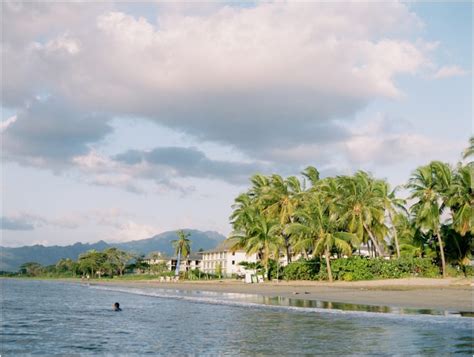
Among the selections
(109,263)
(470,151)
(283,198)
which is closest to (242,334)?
(470,151)

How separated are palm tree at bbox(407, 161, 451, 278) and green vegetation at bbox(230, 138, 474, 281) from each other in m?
0.09

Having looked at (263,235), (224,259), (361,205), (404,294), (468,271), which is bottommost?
(404,294)

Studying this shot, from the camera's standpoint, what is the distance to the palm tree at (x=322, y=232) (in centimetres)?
4712

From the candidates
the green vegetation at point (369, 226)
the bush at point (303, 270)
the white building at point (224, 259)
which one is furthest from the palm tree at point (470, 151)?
the white building at point (224, 259)

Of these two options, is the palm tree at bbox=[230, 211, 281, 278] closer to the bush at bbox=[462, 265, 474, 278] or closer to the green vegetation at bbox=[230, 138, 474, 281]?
the green vegetation at bbox=[230, 138, 474, 281]

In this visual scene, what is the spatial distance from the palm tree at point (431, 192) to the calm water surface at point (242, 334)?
949 inches

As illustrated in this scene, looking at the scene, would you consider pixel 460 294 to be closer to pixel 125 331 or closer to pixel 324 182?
pixel 125 331

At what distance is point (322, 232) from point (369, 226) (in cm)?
656

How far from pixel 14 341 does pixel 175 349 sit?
6.23 metres

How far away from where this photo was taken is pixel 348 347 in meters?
14.6

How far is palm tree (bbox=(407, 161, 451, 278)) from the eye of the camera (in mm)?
45812

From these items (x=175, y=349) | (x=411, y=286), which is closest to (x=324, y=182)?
(x=411, y=286)

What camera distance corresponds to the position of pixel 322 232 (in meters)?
48.0

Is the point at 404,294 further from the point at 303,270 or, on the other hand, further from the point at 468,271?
the point at 303,270
